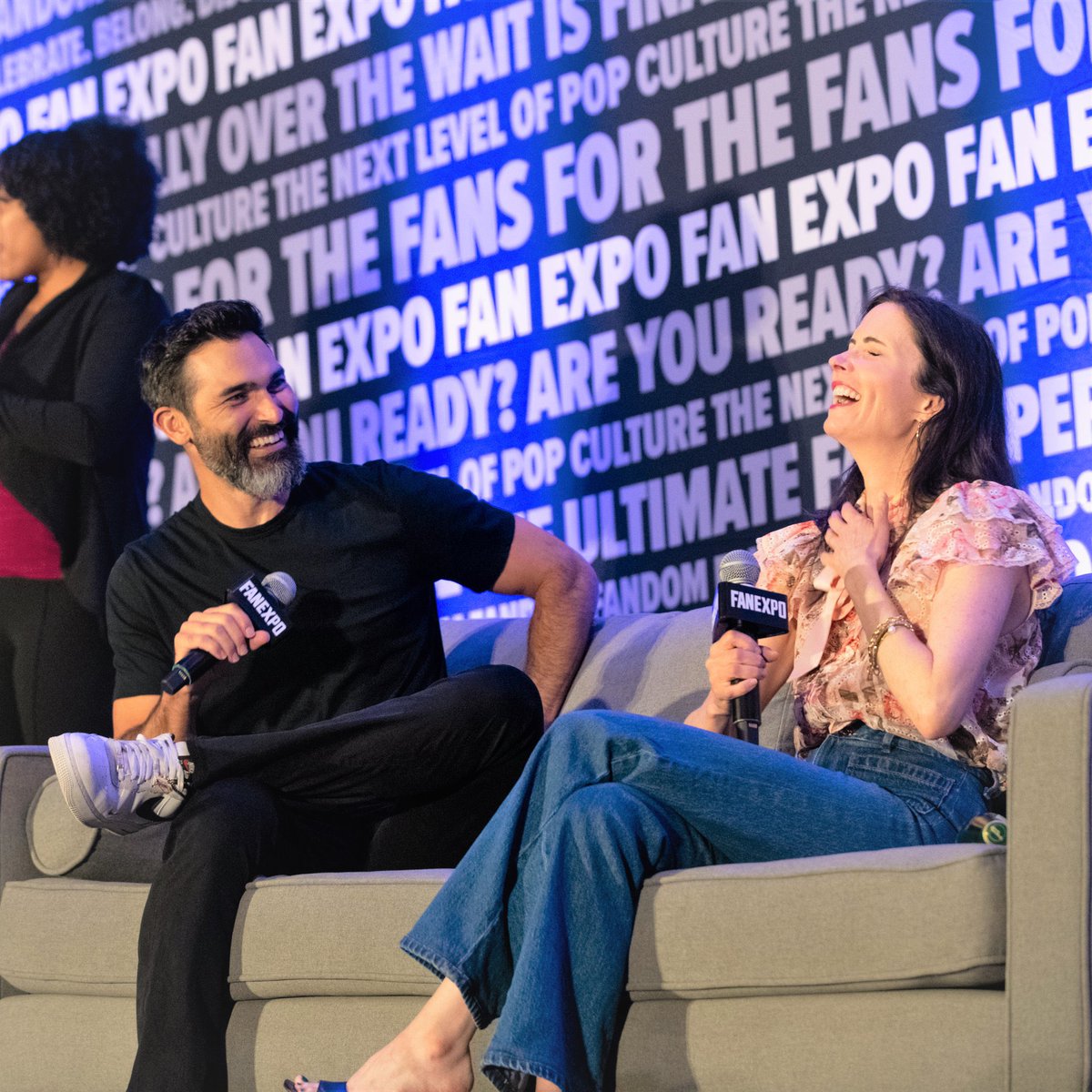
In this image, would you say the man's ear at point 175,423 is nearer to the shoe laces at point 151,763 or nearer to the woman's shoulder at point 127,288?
the shoe laces at point 151,763

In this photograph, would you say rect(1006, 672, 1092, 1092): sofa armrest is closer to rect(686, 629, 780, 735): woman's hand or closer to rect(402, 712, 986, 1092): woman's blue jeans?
rect(402, 712, 986, 1092): woman's blue jeans

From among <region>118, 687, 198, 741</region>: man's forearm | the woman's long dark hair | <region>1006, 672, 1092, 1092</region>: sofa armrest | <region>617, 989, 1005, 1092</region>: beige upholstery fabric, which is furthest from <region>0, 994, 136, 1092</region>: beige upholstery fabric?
the woman's long dark hair

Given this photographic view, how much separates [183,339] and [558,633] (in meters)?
0.92

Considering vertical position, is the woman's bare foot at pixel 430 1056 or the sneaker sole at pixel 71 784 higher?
the sneaker sole at pixel 71 784

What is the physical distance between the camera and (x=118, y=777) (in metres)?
2.24

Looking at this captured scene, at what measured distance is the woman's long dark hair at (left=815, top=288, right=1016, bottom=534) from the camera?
2.35 meters

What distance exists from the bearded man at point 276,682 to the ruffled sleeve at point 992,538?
67cm

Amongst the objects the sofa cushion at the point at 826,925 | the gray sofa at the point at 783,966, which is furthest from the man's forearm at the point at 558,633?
the sofa cushion at the point at 826,925

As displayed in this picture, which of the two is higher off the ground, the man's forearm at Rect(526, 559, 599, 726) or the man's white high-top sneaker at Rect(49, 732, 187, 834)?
the man's forearm at Rect(526, 559, 599, 726)

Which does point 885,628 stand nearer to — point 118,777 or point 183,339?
point 118,777

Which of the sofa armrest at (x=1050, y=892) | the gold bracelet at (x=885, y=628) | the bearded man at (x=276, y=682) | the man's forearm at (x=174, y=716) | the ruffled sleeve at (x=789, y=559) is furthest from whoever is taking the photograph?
the man's forearm at (x=174, y=716)

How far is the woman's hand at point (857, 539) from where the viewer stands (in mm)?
2238

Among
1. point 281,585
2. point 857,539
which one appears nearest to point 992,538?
point 857,539

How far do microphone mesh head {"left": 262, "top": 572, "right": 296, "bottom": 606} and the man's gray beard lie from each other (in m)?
0.32
